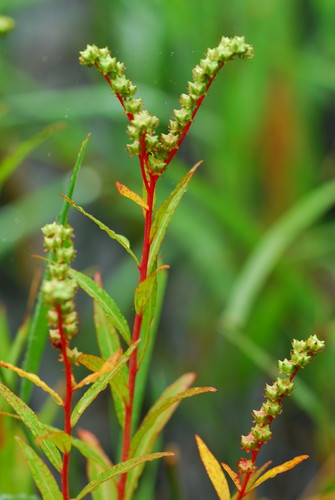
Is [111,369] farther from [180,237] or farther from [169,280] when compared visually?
[169,280]

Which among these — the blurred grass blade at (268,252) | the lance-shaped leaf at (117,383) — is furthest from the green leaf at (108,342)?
the blurred grass blade at (268,252)

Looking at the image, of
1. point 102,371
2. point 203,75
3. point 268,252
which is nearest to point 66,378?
point 102,371

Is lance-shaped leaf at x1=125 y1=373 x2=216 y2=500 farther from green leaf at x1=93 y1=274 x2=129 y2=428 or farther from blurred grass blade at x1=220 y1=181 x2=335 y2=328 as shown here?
blurred grass blade at x1=220 y1=181 x2=335 y2=328

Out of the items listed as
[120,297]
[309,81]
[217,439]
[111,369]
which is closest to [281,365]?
[111,369]

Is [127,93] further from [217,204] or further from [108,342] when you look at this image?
[217,204]

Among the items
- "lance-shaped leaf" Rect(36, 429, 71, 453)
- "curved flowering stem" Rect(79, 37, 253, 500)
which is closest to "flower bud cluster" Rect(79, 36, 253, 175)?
"curved flowering stem" Rect(79, 37, 253, 500)
